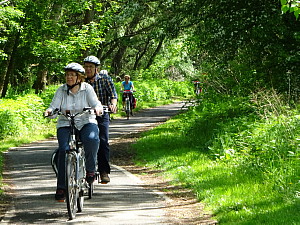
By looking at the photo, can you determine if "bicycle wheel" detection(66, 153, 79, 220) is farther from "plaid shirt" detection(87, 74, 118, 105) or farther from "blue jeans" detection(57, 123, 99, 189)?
"plaid shirt" detection(87, 74, 118, 105)

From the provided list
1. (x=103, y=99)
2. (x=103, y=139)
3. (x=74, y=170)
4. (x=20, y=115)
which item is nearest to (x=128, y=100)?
(x=20, y=115)

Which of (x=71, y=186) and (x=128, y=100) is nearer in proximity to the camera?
(x=71, y=186)

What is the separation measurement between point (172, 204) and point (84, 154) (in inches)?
62.6

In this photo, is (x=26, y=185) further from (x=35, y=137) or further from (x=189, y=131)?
(x=35, y=137)

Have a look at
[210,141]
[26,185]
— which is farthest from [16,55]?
[26,185]

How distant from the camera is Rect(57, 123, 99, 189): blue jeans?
296 inches

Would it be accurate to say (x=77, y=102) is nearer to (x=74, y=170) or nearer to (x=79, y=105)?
(x=79, y=105)

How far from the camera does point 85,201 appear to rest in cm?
874

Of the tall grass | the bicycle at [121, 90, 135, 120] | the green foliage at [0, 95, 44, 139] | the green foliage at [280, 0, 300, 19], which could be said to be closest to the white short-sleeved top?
the tall grass

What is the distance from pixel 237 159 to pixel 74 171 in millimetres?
4468

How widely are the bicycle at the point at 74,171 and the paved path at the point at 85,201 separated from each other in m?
0.20

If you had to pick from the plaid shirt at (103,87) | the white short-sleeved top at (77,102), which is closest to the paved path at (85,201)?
the white short-sleeved top at (77,102)

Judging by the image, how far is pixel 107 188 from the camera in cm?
994

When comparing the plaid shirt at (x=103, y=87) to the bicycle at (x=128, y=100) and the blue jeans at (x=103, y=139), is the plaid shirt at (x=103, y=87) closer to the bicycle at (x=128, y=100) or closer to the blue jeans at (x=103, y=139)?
the blue jeans at (x=103, y=139)
